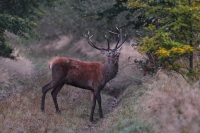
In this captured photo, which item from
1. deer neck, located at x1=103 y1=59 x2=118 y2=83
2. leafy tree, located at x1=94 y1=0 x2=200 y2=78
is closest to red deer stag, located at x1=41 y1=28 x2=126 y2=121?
deer neck, located at x1=103 y1=59 x2=118 y2=83

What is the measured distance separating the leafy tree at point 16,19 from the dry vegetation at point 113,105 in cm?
153

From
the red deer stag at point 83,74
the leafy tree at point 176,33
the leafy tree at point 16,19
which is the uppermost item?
the leafy tree at point 176,33

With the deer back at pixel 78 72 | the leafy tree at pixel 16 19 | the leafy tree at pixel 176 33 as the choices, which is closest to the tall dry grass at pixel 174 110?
the leafy tree at pixel 176 33

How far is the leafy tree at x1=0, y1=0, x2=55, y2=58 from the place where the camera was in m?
14.7

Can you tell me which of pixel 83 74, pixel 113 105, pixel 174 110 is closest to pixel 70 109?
pixel 83 74

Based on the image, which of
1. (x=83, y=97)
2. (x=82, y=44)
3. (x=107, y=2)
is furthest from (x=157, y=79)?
(x=82, y=44)

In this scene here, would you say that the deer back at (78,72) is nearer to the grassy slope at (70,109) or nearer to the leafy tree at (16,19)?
the grassy slope at (70,109)

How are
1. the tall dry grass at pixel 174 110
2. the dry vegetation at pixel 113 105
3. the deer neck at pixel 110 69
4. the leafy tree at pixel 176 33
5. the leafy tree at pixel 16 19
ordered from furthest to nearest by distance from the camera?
the leafy tree at pixel 16 19 → the deer neck at pixel 110 69 → the leafy tree at pixel 176 33 → the dry vegetation at pixel 113 105 → the tall dry grass at pixel 174 110

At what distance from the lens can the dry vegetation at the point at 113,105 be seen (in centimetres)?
741

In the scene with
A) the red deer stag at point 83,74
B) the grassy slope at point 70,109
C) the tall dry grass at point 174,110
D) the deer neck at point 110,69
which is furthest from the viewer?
the red deer stag at point 83,74

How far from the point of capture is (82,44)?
2717 centimetres

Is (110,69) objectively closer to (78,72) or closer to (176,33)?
(78,72)

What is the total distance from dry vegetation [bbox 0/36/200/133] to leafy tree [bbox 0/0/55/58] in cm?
153

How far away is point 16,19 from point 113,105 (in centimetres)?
464
